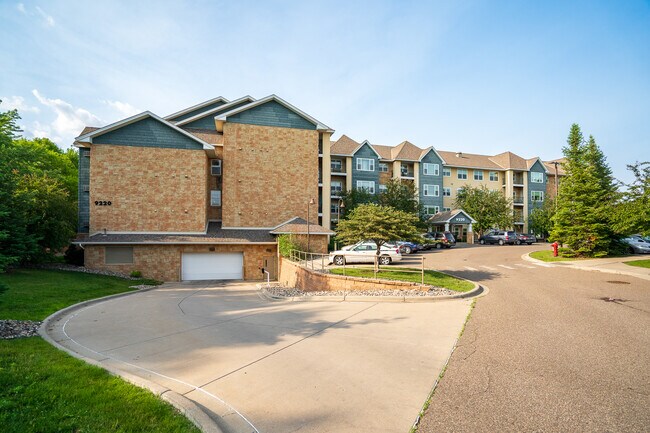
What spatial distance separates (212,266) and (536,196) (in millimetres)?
50665

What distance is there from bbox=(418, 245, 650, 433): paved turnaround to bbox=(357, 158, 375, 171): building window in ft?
107

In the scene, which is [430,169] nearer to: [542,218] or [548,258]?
[542,218]

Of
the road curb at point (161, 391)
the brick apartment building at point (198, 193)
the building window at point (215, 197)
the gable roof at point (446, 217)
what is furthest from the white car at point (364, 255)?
the gable roof at point (446, 217)

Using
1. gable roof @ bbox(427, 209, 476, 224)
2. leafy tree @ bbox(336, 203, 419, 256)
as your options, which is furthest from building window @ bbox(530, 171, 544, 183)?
leafy tree @ bbox(336, 203, 419, 256)

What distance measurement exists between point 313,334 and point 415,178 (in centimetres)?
4158

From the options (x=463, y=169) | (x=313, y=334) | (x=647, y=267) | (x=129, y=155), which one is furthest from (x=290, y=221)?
(x=463, y=169)

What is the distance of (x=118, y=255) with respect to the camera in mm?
23703

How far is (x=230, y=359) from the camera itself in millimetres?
6449

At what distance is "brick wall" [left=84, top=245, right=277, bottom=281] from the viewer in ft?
76.3

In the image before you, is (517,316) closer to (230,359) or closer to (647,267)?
(230,359)

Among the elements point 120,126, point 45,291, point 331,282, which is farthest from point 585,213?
point 120,126

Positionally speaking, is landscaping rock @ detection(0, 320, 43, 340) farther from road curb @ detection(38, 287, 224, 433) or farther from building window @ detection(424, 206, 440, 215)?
building window @ detection(424, 206, 440, 215)

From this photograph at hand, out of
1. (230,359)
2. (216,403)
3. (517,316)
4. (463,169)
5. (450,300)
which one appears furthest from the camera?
(463,169)

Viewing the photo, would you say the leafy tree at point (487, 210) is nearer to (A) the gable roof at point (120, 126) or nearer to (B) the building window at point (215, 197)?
(B) the building window at point (215, 197)
